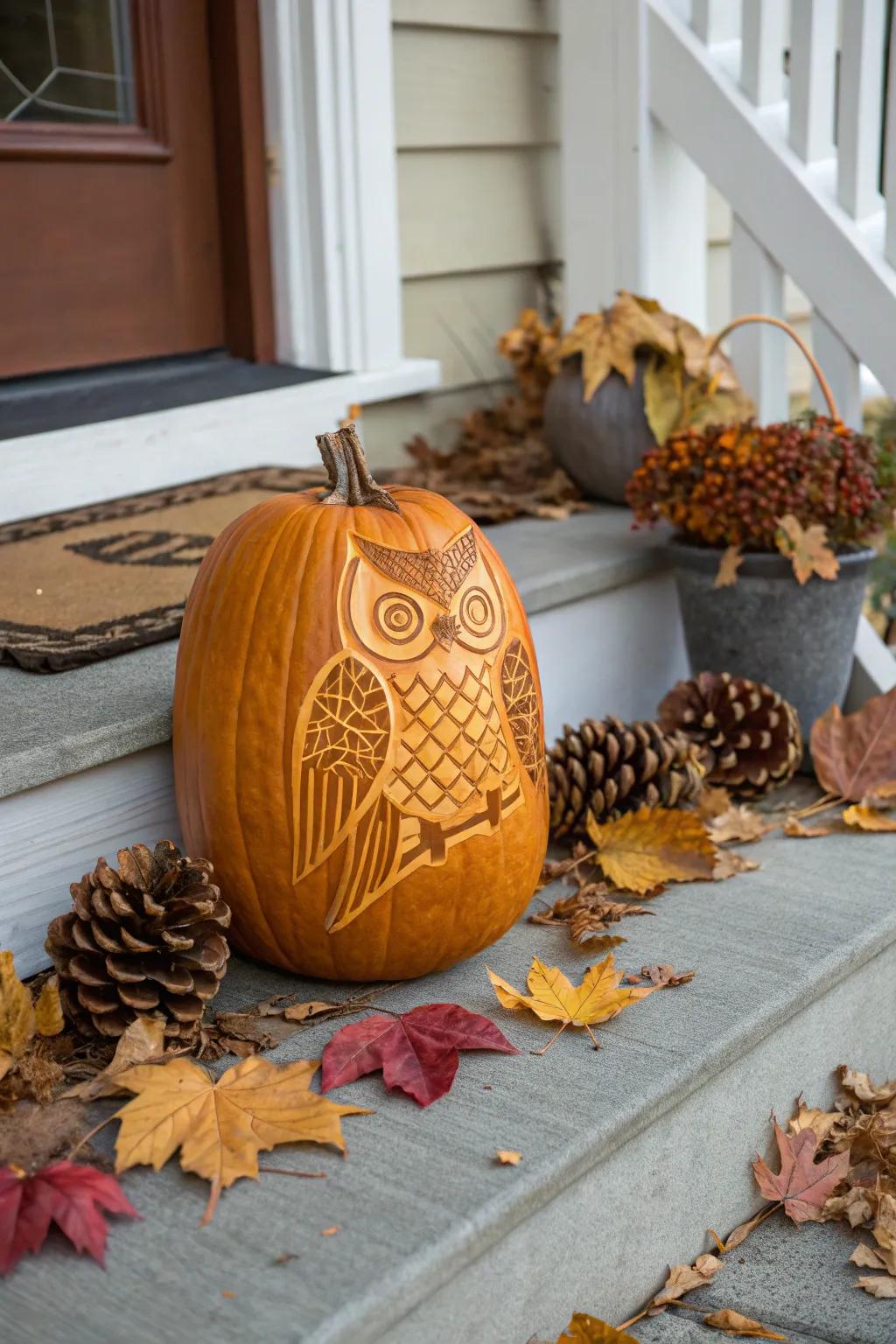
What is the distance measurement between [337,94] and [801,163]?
81 cm

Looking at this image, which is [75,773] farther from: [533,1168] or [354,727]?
[533,1168]

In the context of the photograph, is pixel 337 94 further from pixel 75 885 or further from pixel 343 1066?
pixel 343 1066

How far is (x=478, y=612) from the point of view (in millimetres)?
1369

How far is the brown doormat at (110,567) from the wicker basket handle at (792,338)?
0.72 meters

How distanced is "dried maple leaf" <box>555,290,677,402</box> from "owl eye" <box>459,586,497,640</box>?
43.6 inches

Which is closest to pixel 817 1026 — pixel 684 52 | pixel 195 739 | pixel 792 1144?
pixel 792 1144

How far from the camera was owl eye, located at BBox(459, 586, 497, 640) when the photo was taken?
136cm

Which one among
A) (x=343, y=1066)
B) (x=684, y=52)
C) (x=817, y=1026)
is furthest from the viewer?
(x=684, y=52)

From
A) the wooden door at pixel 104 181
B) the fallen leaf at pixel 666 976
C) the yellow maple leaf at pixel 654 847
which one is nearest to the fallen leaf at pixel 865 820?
the yellow maple leaf at pixel 654 847

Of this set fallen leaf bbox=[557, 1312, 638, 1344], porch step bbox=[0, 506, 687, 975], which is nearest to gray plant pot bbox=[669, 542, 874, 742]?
porch step bbox=[0, 506, 687, 975]

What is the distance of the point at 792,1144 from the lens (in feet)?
4.67

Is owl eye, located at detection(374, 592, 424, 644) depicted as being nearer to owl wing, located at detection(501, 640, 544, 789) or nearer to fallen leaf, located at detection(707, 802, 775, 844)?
owl wing, located at detection(501, 640, 544, 789)

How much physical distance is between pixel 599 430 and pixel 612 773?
0.84m

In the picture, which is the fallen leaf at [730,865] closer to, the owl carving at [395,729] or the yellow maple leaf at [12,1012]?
the owl carving at [395,729]
